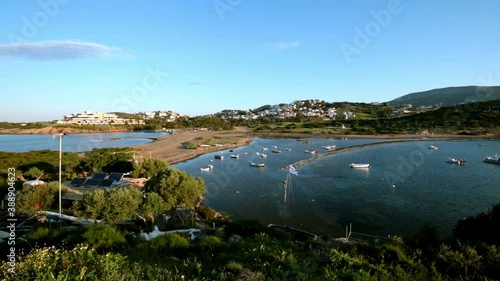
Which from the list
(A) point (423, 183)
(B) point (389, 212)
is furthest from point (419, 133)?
(B) point (389, 212)

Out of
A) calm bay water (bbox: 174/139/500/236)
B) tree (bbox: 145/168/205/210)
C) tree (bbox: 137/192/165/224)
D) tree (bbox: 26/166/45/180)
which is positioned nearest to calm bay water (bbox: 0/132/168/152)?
calm bay water (bbox: 174/139/500/236)

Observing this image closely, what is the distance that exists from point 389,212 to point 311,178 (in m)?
12.7

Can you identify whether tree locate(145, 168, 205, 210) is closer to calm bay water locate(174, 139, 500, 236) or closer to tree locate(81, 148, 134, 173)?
calm bay water locate(174, 139, 500, 236)

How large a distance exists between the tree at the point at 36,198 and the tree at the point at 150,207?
515 centimetres

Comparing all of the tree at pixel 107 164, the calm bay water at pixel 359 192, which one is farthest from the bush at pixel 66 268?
the tree at pixel 107 164

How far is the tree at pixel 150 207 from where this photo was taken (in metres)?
15.2

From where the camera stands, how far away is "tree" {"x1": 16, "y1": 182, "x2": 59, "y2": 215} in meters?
15.3

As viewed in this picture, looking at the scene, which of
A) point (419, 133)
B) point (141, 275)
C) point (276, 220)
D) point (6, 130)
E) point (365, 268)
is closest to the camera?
point (141, 275)

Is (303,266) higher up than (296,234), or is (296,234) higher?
(303,266)

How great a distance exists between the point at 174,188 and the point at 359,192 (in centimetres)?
1823

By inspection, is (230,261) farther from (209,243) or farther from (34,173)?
(34,173)

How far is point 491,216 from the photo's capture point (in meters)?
12.8

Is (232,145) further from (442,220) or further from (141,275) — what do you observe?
(141,275)

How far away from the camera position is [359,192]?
93.9ft
